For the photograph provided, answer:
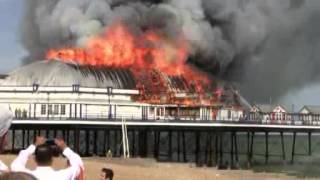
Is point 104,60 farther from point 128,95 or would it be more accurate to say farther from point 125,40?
point 128,95

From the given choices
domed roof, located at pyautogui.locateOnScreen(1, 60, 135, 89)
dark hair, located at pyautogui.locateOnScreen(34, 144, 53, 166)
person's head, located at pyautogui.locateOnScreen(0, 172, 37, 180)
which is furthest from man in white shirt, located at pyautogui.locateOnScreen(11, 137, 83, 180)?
domed roof, located at pyautogui.locateOnScreen(1, 60, 135, 89)

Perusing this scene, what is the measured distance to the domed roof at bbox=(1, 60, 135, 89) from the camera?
75.4 metres

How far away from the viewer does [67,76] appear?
75.8m

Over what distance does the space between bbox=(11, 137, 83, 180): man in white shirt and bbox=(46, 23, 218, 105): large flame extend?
7734 centimetres

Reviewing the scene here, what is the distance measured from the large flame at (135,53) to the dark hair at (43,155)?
7813cm

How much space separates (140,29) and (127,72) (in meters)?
10.1

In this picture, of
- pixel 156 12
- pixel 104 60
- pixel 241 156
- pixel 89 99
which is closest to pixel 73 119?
pixel 89 99

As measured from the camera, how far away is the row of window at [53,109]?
227ft

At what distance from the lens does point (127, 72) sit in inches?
3189

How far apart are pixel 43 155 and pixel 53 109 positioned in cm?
6392

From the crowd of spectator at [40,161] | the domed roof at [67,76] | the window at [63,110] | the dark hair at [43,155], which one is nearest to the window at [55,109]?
the window at [63,110]

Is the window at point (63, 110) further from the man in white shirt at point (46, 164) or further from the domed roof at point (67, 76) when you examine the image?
the man in white shirt at point (46, 164)

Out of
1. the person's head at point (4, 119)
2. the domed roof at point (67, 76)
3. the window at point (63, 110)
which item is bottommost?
the person's head at point (4, 119)

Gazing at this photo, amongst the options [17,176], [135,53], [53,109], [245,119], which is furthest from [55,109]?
[17,176]
